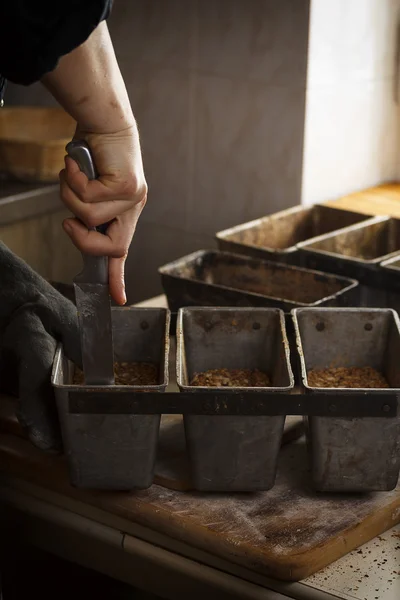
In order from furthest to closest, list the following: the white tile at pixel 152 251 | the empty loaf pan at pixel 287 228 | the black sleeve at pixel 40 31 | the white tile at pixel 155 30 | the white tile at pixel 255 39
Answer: the white tile at pixel 152 251, the white tile at pixel 155 30, the white tile at pixel 255 39, the empty loaf pan at pixel 287 228, the black sleeve at pixel 40 31

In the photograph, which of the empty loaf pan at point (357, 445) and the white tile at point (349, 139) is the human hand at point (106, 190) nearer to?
the empty loaf pan at point (357, 445)

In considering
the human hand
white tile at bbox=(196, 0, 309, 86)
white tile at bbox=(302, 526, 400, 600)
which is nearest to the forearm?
the human hand

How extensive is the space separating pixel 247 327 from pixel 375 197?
960 mm

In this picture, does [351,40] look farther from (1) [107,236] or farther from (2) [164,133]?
(1) [107,236]

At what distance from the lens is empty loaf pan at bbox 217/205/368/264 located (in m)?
1.74

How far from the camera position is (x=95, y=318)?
1007 millimetres

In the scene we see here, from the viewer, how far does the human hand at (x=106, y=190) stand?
2.86ft

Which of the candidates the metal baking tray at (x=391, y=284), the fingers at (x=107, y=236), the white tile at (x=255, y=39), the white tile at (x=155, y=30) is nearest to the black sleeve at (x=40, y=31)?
the fingers at (x=107, y=236)

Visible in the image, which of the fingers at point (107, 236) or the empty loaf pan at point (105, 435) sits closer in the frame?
the fingers at point (107, 236)

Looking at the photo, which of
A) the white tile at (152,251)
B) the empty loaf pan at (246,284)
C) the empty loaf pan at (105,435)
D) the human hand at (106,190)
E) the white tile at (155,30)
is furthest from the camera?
the white tile at (152,251)

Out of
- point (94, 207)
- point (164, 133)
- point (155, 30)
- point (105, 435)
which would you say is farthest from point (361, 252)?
point (94, 207)

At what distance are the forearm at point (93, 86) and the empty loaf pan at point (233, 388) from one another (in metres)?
0.33

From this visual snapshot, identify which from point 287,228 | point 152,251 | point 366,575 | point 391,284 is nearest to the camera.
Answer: point 366,575

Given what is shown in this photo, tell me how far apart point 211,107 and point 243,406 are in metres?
1.17
